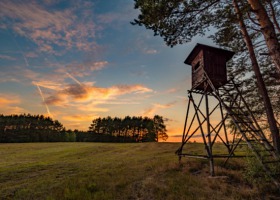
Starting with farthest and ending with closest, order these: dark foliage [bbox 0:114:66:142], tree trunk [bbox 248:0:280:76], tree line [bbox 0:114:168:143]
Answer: tree line [bbox 0:114:168:143], dark foliage [bbox 0:114:66:142], tree trunk [bbox 248:0:280:76]

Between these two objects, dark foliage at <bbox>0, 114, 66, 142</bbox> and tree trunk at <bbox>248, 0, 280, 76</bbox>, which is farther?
dark foliage at <bbox>0, 114, 66, 142</bbox>

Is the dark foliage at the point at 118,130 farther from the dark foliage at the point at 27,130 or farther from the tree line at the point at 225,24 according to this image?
the tree line at the point at 225,24

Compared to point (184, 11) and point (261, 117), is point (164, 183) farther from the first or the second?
→ point (261, 117)

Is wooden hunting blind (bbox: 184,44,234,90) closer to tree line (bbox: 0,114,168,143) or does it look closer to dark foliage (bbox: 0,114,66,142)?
tree line (bbox: 0,114,168,143)

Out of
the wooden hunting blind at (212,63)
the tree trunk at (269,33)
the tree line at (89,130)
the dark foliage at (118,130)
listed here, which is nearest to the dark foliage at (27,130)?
the tree line at (89,130)

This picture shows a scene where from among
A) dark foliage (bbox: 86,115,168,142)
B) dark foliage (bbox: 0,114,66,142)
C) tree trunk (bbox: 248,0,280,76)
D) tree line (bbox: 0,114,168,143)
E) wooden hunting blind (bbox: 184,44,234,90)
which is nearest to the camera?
tree trunk (bbox: 248,0,280,76)

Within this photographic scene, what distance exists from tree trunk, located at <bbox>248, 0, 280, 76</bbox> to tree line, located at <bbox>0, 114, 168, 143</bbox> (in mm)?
72695

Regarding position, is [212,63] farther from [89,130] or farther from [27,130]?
[89,130]

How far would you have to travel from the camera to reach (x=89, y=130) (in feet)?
321

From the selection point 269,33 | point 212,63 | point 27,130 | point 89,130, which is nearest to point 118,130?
point 89,130

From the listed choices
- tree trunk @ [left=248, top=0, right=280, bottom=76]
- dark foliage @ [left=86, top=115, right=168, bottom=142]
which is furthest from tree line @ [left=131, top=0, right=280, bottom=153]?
dark foliage @ [left=86, top=115, right=168, bottom=142]

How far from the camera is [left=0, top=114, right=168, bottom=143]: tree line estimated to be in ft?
266

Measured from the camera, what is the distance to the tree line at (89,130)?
266 feet

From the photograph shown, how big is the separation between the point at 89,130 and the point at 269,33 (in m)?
95.3
